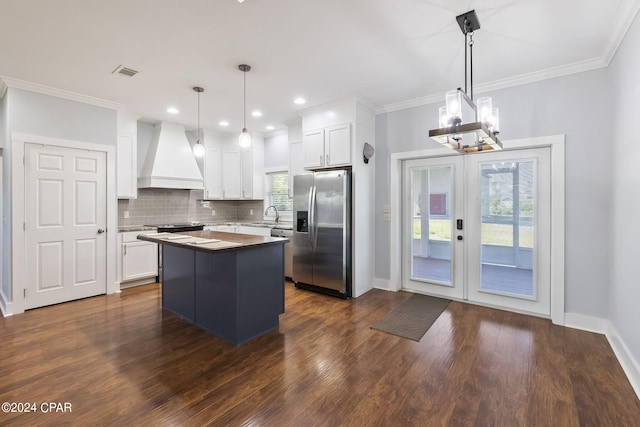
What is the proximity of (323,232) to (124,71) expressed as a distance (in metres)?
3.01

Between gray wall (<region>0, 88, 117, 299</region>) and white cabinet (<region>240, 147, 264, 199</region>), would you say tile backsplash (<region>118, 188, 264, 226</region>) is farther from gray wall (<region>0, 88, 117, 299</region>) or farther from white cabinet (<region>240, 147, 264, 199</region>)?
gray wall (<region>0, 88, 117, 299</region>)

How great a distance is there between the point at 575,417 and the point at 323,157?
11.9 ft

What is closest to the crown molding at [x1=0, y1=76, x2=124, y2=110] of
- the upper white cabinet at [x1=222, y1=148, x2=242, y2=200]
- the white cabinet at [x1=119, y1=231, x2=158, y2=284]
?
the white cabinet at [x1=119, y1=231, x2=158, y2=284]

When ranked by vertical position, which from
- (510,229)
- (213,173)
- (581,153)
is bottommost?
(510,229)

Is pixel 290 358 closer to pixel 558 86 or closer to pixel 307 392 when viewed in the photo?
pixel 307 392

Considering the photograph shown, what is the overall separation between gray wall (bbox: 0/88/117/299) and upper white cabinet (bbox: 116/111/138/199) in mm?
360

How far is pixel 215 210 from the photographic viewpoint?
20.7 ft

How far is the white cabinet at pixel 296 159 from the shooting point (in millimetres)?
5102

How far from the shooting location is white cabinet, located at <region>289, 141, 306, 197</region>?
201 inches

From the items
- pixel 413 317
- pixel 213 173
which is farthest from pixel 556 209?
pixel 213 173

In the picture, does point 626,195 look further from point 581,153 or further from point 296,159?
point 296,159

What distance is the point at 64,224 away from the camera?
3887 millimetres

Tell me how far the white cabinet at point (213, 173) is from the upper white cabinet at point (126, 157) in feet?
4.02

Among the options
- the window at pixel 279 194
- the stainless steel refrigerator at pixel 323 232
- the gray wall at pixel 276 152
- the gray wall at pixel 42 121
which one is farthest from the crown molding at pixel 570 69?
the gray wall at pixel 42 121
